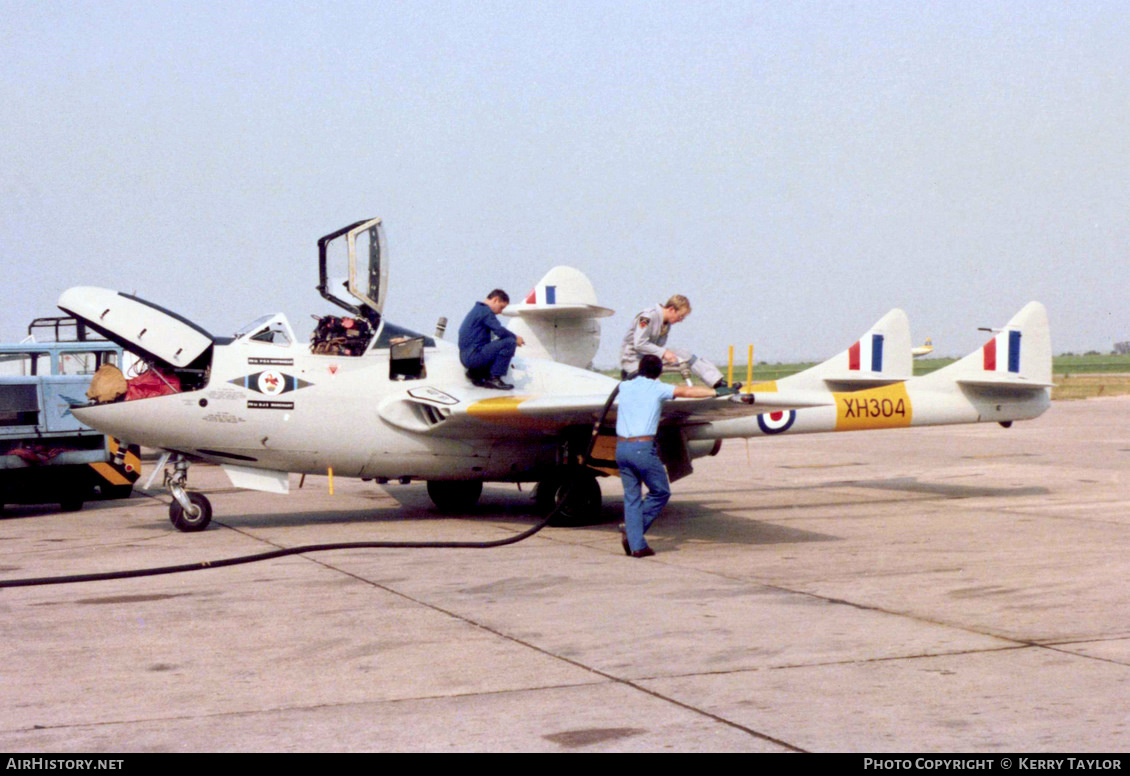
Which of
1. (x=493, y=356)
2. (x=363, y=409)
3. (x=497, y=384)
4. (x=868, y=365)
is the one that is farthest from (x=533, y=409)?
(x=868, y=365)

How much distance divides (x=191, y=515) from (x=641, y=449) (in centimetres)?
489

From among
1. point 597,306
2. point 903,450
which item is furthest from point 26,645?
point 903,450

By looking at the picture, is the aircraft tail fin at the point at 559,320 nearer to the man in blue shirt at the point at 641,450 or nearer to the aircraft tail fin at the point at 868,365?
the aircraft tail fin at the point at 868,365

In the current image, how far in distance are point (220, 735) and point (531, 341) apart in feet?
33.4

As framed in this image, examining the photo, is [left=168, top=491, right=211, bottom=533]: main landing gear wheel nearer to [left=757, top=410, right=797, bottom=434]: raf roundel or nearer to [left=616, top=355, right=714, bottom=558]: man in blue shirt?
[left=616, top=355, right=714, bottom=558]: man in blue shirt

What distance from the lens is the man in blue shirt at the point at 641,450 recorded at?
9.64 m

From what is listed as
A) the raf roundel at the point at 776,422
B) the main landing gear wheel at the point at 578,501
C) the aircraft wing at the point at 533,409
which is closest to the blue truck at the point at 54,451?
the aircraft wing at the point at 533,409

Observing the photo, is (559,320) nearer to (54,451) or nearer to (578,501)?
(578,501)

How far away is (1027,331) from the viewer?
577 inches

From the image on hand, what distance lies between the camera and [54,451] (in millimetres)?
13477

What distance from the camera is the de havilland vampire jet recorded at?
10992mm

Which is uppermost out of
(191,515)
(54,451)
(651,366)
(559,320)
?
(559,320)

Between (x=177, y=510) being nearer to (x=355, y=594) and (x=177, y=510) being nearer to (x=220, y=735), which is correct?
(x=355, y=594)

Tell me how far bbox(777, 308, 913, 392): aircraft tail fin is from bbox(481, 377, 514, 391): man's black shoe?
426 cm
